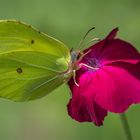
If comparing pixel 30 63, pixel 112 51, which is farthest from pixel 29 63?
pixel 112 51

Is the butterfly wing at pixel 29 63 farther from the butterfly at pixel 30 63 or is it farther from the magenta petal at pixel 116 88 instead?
the magenta petal at pixel 116 88

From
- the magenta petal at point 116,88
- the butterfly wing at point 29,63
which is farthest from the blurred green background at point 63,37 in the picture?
the magenta petal at point 116,88

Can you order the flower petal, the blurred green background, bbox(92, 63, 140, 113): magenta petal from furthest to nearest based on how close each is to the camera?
the blurred green background, the flower petal, bbox(92, 63, 140, 113): magenta petal

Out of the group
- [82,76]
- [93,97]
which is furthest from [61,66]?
[93,97]

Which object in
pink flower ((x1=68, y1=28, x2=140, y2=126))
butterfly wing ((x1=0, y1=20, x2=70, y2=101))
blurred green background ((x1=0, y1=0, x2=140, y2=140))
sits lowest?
blurred green background ((x1=0, y1=0, x2=140, y2=140))

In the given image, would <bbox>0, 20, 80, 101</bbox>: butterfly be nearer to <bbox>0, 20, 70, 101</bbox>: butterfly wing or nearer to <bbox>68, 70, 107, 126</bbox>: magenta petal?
<bbox>0, 20, 70, 101</bbox>: butterfly wing

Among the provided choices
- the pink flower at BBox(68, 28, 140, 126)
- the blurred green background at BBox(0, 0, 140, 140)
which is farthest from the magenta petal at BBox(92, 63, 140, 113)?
the blurred green background at BBox(0, 0, 140, 140)

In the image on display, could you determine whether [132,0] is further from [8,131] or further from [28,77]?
[28,77]
